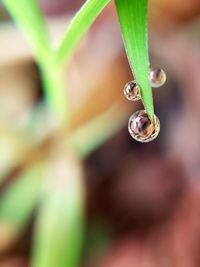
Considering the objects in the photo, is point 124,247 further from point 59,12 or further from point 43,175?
point 59,12

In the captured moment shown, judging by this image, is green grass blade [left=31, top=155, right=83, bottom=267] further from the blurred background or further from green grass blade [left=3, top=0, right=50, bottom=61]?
green grass blade [left=3, top=0, right=50, bottom=61]

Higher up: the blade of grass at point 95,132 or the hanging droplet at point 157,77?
the blade of grass at point 95,132

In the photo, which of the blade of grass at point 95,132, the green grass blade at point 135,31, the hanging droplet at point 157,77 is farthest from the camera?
the blade of grass at point 95,132

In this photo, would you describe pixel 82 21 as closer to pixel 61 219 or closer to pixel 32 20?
pixel 32 20

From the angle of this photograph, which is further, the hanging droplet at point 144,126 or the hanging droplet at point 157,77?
the hanging droplet at point 157,77

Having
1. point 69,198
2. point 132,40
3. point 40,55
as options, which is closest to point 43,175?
point 69,198

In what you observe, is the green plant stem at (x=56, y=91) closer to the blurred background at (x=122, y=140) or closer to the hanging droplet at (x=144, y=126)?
the blurred background at (x=122, y=140)

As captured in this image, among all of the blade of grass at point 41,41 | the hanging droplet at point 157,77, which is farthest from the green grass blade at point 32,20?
the hanging droplet at point 157,77
